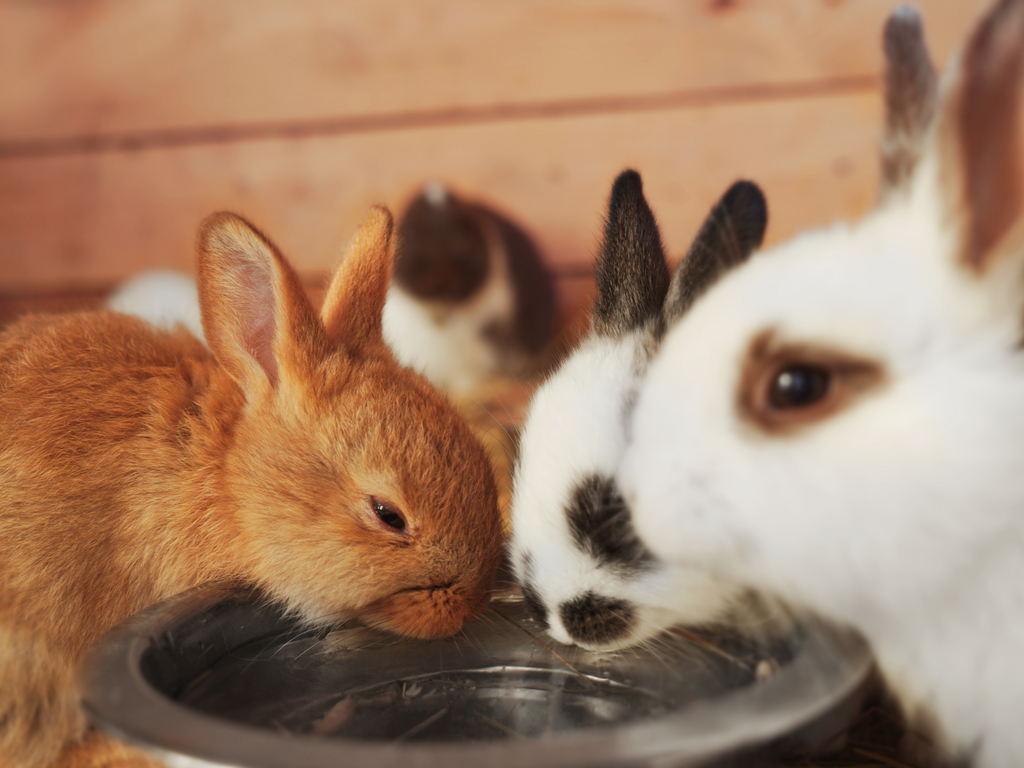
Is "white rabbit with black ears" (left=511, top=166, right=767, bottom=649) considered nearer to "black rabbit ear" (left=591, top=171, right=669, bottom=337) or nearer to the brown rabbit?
"black rabbit ear" (left=591, top=171, right=669, bottom=337)

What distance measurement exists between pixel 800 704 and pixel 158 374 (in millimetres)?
1041

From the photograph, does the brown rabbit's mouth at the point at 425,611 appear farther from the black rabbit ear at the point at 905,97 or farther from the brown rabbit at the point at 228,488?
the black rabbit ear at the point at 905,97

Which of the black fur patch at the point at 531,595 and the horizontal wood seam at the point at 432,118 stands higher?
the horizontal wood seam at the point at 432,118

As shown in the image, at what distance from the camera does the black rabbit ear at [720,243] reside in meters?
1.13

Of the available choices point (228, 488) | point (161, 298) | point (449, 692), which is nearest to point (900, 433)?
point (449, 692)

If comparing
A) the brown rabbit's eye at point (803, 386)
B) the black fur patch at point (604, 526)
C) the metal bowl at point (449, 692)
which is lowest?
the metal bowl at point (449, 692)

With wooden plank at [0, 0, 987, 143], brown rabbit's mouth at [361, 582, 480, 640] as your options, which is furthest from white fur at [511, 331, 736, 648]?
wooden plank at [0, 0, 987, 143]

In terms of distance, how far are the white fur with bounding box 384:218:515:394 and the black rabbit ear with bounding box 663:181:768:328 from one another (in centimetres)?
154

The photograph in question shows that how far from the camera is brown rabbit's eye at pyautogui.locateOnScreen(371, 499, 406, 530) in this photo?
4.02 feet

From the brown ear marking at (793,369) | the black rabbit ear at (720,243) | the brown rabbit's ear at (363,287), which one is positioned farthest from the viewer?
the brown rabbit's ear at (363,287)

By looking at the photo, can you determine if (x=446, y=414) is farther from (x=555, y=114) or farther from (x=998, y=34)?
(x=555, y=114)

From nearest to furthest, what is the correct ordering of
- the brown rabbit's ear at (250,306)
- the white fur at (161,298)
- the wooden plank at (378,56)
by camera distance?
the brown rabbit's ear at (250,306)
the white fur at (161,298)
the wooden plank at (378,56)

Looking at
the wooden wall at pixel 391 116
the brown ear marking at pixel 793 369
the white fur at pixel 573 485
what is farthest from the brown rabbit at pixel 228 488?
the wooden wall at pixel 391 116

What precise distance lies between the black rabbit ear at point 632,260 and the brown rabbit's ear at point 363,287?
0.40 meters
